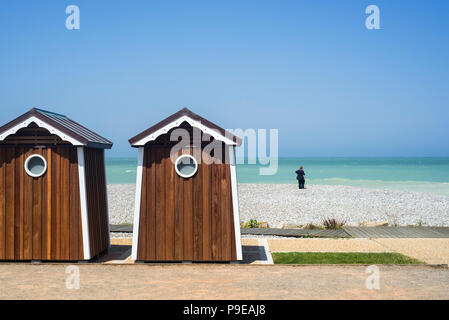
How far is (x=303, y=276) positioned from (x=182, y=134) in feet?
12.7

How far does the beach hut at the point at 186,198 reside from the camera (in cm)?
1059

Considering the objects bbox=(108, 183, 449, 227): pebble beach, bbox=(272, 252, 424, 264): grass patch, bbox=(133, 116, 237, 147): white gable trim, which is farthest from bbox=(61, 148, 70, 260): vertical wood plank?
bbox=(108, 183, 449, 227): pebble beach

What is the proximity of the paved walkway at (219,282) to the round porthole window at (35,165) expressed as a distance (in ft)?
6.51

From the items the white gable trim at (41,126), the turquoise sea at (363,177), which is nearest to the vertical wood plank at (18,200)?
the white gable trim at (41,126)

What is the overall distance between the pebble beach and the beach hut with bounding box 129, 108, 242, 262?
8355 mm

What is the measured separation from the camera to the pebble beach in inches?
805

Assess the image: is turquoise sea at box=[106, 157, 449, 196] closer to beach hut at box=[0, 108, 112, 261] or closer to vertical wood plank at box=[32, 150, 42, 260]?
beach hut at box=[0, 108, 112, 261]

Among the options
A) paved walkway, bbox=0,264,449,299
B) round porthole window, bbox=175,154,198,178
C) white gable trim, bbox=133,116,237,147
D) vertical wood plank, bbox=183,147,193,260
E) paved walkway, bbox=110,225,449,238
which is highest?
Result: white gable trim, bbox=133,116,237,147

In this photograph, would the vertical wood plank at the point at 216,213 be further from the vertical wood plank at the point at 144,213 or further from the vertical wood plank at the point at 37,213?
the vertical wood plank at the point at 37,213

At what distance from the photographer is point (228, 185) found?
10570 millimetres

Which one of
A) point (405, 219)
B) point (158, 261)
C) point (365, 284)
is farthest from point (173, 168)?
point (405, 219)

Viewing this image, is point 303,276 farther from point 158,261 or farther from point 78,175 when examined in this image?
point 78,175

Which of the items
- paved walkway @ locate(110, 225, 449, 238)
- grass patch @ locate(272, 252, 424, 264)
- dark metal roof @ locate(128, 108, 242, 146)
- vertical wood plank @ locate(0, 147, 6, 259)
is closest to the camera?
dark metal roof @ locate(128, 108, 242, 146)
